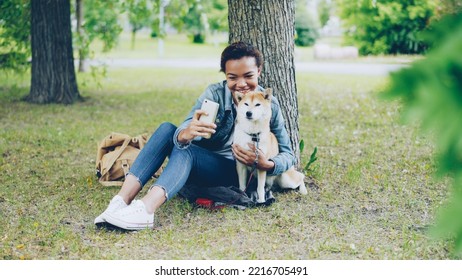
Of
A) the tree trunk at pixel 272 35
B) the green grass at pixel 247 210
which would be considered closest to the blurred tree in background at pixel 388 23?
the green grass at pixel 247 210

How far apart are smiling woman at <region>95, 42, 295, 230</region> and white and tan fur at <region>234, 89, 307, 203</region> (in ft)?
0.22

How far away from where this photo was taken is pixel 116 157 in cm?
486

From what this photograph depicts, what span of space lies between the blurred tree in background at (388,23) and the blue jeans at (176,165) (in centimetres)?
1630

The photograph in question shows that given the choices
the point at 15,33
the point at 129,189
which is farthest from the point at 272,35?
the point at 15,33

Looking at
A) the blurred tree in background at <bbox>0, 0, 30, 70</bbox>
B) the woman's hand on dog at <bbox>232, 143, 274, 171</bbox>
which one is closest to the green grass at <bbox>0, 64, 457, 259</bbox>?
the woman's hand on dog at <bbox>232, 143, 274, 171</bbox>

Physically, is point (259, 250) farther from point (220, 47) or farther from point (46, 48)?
point (220, 47)

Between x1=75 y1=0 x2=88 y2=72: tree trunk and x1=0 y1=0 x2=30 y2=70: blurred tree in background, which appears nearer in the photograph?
x1=0 y1=0 x2=30 y2=70: blurred tree in background

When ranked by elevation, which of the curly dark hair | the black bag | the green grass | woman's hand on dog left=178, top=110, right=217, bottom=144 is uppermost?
the curly dark hair

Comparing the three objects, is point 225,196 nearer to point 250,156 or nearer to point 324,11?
point 250,156

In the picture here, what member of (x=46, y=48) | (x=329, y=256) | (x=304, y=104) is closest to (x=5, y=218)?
(x=329, y=256)

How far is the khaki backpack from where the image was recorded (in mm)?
4875

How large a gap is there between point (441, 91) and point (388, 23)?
67.6 ft

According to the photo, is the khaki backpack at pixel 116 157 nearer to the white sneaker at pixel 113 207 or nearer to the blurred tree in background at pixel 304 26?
the white sneaker at pixel 113 207

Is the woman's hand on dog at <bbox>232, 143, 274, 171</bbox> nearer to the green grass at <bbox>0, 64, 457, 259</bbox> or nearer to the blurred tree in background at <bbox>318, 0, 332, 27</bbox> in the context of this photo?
the green grass at <bbox>0, 64, 457, 259</bbox>
